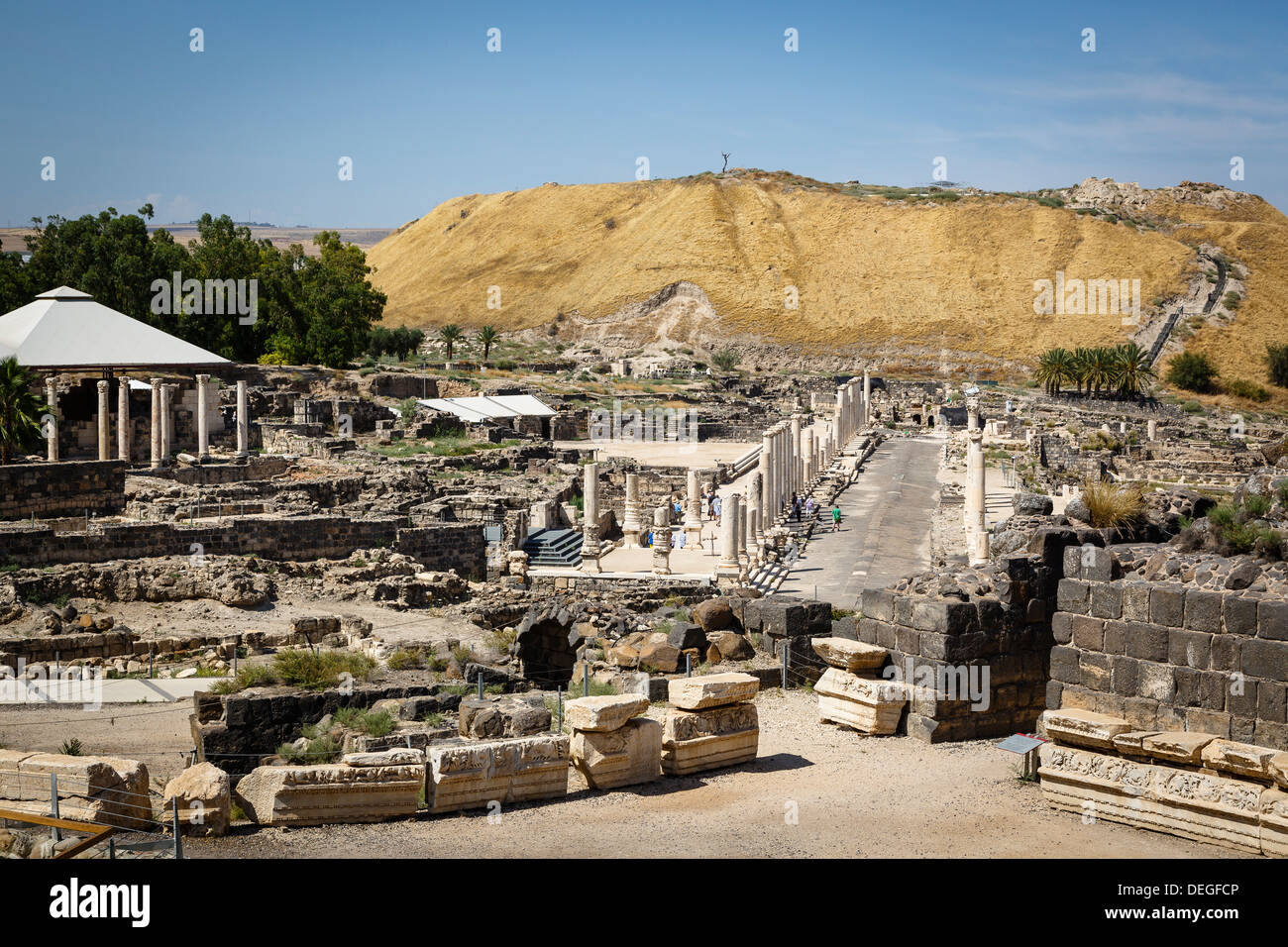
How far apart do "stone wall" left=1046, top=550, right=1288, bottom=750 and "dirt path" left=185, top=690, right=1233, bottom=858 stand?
0.99m

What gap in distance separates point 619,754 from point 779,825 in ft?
4.67

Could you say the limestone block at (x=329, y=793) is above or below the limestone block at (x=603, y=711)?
below

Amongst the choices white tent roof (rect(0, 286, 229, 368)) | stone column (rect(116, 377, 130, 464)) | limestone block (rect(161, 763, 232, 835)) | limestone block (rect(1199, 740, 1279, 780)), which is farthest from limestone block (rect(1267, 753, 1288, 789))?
white tent roof (rect(0, 286, 229, 368))

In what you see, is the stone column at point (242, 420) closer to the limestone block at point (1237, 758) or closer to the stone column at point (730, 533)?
the stone column at point (730, 533)

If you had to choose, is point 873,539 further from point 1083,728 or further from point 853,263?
point 853,263

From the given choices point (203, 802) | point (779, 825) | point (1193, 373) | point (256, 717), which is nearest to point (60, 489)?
point (256, 717)

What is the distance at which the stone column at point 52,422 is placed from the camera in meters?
34.7

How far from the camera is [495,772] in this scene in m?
8.52

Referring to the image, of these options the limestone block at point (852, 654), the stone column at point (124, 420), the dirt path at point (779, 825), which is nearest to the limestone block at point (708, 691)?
the dirt path at point (779, 825)

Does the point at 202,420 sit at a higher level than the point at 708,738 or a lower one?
higher

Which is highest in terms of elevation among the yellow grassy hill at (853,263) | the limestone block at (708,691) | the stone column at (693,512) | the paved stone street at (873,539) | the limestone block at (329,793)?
the yellow grassy hill at (853,263)

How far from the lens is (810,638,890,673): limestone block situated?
10.9 m

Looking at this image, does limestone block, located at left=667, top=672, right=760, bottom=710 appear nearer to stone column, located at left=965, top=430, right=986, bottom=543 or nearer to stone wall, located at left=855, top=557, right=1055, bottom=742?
stone wall, located at left=855, top=557, right=1055, bottom=742

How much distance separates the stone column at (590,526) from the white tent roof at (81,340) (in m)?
21.1
